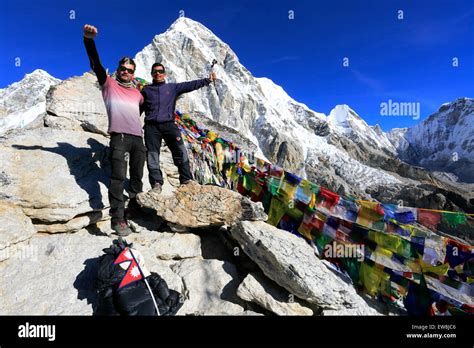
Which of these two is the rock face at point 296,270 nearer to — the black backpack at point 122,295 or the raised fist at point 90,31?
the black backpack at point 122,295

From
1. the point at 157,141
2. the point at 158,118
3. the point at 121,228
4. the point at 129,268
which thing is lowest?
the point at 129,268

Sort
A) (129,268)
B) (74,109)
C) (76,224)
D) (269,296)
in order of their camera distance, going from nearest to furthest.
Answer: (129,268) < (269,296) < (76,224) < (74,109)

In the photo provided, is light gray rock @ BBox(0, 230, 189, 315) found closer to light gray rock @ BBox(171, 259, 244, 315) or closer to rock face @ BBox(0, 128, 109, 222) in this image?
light gray rock @ BBox(171, 259, 244, 315)

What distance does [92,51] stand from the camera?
454 centimetres


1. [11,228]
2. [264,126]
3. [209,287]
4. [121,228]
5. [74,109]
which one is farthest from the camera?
[264,126]

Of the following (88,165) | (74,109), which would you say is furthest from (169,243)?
(74,109)

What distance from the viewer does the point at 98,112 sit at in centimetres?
800

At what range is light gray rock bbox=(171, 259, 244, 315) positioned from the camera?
436cm

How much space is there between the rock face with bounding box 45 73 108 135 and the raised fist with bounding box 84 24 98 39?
377 cm

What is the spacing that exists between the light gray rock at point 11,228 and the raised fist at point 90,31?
330cm

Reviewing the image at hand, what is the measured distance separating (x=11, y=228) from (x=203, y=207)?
10.7 ft

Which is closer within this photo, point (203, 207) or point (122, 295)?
point (122, 295)

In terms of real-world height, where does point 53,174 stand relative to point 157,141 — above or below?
below

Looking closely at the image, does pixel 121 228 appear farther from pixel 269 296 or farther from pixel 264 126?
pixel 264 126
